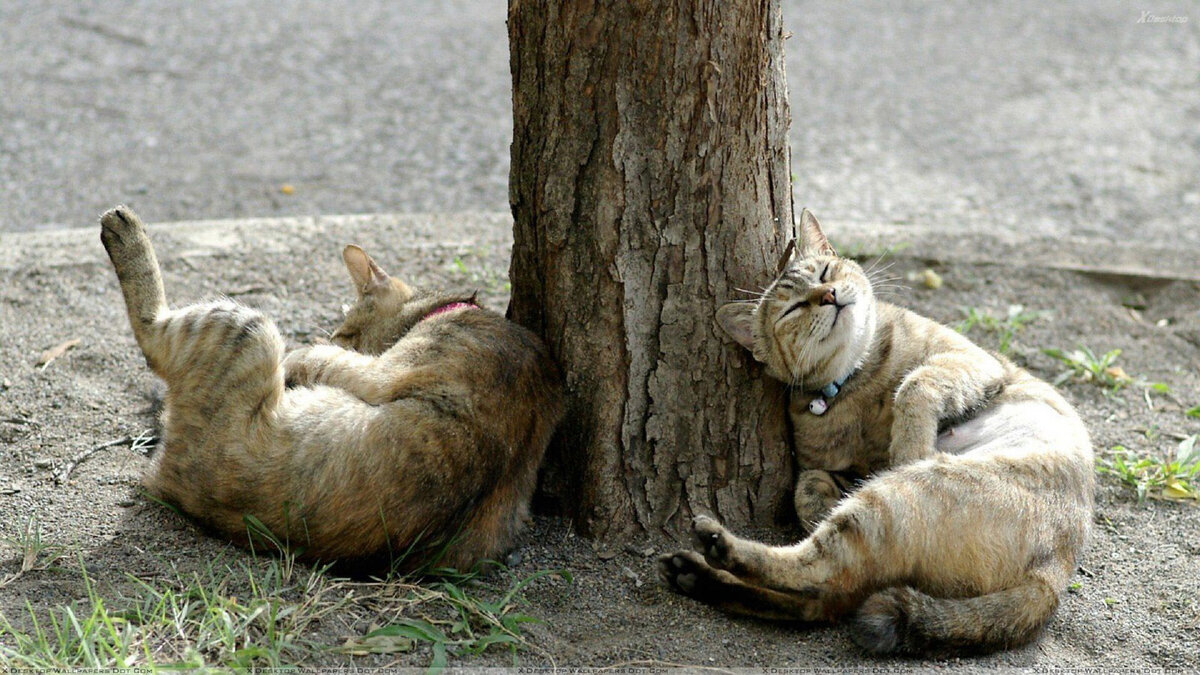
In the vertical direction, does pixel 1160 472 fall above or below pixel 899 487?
below

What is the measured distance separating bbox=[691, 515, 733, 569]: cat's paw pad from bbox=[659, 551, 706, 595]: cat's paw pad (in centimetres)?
7

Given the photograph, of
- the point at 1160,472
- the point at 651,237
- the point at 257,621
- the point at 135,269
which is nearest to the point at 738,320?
the point at 651,237

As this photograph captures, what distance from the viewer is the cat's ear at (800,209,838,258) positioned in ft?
14.2

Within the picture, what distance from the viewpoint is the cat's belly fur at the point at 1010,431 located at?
12.9 feet

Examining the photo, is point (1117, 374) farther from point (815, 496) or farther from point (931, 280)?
point (815, 496)

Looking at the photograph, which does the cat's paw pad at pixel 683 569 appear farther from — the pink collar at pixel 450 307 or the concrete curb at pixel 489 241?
the concrete curb at pixel 489 241

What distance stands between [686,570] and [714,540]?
170 mm

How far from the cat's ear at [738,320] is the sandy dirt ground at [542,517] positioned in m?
0.76

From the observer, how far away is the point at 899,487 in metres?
3.63

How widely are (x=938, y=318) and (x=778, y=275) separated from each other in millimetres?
2127

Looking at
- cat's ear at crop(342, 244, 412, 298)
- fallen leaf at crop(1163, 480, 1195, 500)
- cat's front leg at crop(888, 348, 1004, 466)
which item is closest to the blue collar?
cat's front leg at crop(888, 348, 1004, 466)

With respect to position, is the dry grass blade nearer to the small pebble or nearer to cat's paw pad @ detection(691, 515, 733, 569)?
the small pebble

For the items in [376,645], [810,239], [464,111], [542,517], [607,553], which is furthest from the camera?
[464,111]

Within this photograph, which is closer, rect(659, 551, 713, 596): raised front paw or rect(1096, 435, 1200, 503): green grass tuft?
rect(659, 551, 713, 596): raised front paw
